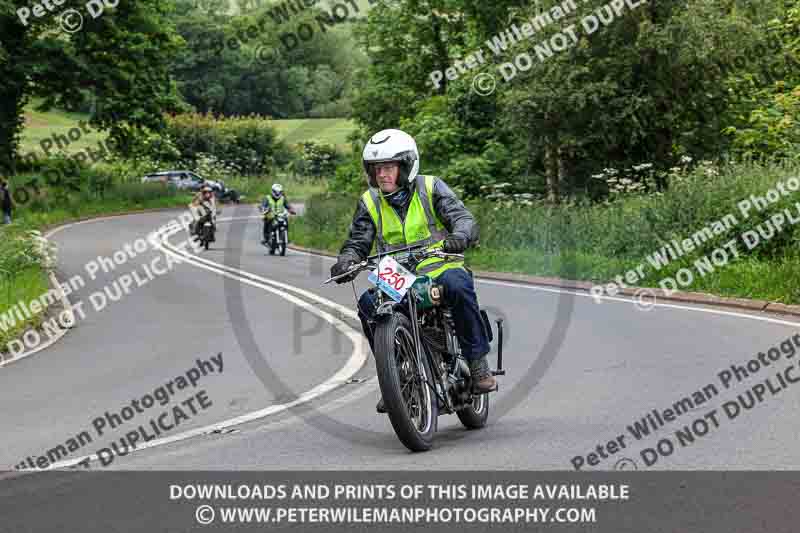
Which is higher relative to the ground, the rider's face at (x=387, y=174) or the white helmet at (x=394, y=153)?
the white helmet at (x=394, y=153)

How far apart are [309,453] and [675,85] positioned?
25.1 meters

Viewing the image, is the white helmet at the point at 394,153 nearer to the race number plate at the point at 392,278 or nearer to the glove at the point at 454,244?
the glove at the point at 454,244

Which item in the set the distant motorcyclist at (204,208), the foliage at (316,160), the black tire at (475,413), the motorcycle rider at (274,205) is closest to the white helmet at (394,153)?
the black tire at (475,413)

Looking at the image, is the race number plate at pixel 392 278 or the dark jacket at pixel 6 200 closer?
the race number plate at pixel 392 278

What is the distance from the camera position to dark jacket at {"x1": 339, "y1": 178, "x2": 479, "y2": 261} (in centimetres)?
763

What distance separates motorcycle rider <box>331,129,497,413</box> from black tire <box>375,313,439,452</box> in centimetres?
40

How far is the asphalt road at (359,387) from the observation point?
23.4 feet

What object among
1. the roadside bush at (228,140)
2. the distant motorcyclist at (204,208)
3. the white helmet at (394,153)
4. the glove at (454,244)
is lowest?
the distant motorcyclist at (204,208)

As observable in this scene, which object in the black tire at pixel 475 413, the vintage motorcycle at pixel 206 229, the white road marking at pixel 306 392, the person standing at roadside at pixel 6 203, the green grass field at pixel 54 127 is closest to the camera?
the black tire at pixel 475 413

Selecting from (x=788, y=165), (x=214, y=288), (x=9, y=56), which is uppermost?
(x=9, y=56)

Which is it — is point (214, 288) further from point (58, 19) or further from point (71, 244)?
point (58, 19)

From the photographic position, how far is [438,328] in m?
7.69

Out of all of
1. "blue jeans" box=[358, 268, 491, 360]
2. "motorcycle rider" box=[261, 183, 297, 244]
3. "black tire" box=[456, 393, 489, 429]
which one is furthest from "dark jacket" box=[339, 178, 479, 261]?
"motorcycle rider" box=[261, 183, 297, 244]
